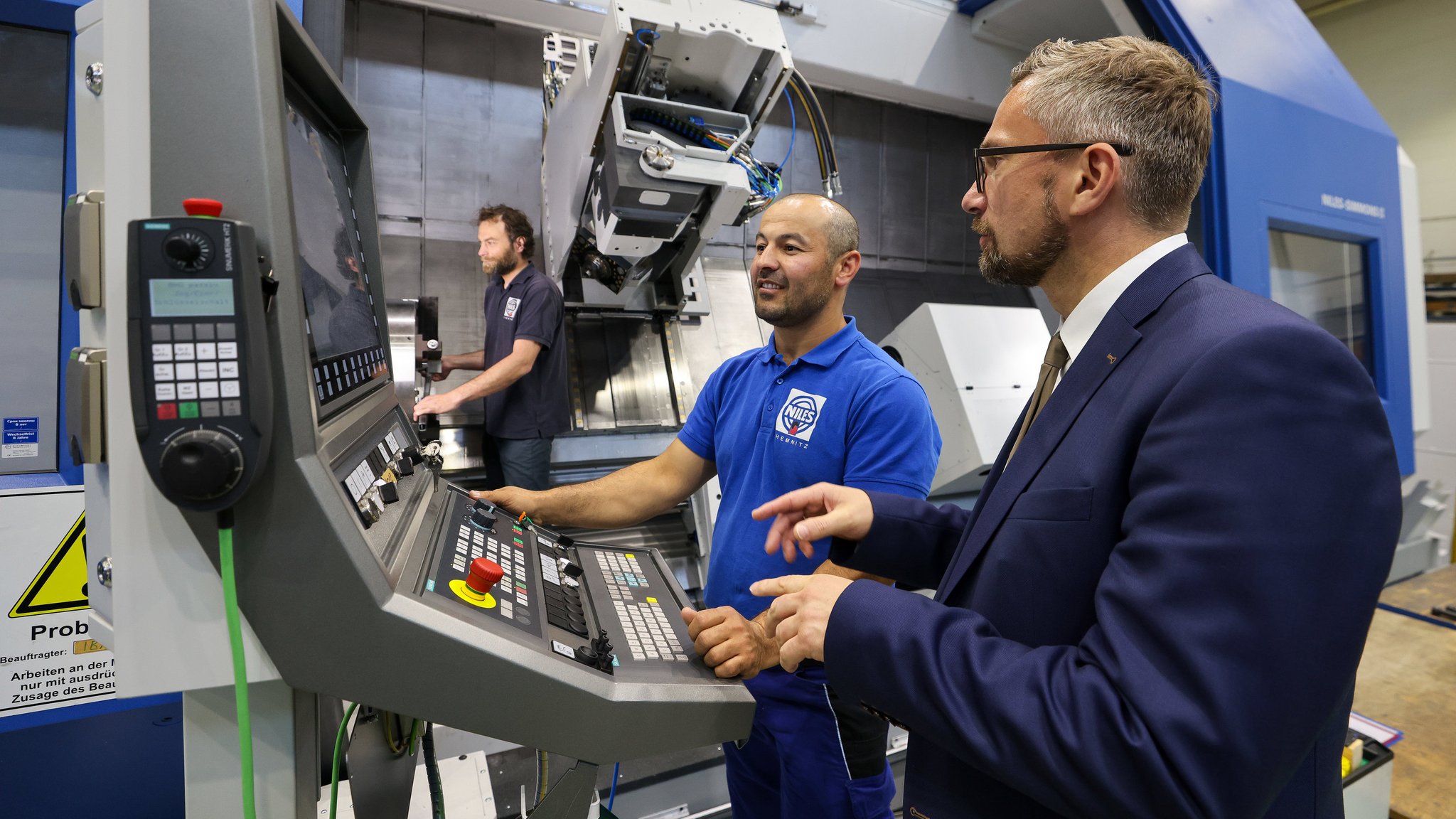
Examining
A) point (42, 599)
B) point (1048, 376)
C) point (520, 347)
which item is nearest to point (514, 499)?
point (42, 599)

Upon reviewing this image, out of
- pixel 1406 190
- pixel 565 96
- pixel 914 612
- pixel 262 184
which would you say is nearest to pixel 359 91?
pixel 565 96

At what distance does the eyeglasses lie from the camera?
0.88 m

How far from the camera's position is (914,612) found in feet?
2.62

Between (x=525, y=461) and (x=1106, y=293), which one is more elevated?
(x=1106, y=293)

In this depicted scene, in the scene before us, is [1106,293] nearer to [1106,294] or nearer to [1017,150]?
[1106,294]

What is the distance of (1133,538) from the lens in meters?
0.70

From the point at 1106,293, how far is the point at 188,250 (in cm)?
98

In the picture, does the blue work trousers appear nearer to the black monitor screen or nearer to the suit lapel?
the suit lapel

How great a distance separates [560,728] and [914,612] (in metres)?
0.41

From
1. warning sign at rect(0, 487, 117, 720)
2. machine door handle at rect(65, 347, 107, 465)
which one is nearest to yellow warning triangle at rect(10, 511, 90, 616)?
warning sign at rect(0, 487, 117, 720)

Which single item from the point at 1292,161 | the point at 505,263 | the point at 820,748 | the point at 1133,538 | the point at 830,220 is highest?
the point at 1292,161

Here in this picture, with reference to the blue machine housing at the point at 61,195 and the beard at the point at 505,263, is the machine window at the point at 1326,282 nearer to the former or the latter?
the beard at the point at 505,263

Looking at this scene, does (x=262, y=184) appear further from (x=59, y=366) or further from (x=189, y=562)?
(x=59, y=366)

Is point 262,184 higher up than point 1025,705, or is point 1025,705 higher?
point 262,184
